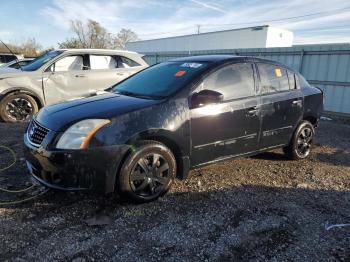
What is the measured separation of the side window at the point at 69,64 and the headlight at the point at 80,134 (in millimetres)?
4992

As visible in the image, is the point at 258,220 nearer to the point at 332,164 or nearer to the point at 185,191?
the point at 185,191

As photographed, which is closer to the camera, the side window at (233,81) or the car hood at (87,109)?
the car hood at (87,109)

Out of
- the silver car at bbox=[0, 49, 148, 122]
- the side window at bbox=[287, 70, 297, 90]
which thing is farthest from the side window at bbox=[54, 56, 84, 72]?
the side window at bbox=[287, 70, 297, 90]

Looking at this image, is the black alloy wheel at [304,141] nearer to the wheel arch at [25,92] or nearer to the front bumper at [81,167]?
the front bumper at [81,167]

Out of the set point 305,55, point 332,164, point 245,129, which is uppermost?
point 305,55

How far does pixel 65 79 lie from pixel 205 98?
5026 mm

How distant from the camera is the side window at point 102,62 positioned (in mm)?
8070

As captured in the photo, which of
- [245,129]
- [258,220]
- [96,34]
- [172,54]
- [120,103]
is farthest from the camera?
[96,34]

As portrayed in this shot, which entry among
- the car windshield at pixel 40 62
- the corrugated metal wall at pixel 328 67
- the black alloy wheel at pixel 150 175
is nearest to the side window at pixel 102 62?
the car windshield at pixel 40 62

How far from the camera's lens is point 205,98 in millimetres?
3678

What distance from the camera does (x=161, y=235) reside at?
3.00 m

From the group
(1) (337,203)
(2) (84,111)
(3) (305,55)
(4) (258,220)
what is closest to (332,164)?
(1) (337,203)

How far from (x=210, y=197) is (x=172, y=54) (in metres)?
12.2

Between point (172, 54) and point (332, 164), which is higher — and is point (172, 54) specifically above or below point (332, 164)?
above
